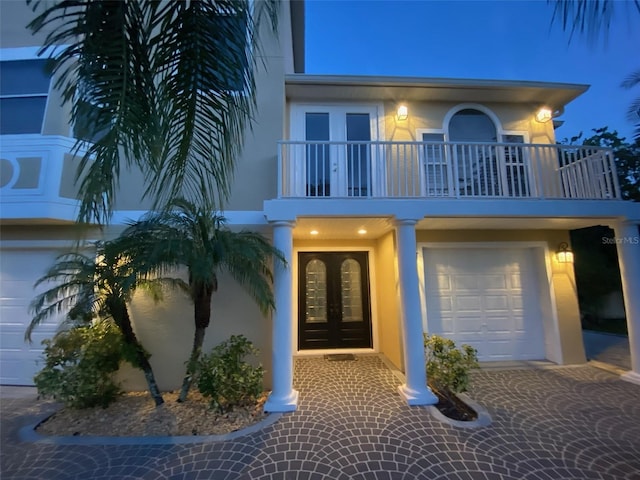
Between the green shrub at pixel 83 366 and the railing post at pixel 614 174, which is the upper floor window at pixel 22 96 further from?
the railing post at pixel 614 174

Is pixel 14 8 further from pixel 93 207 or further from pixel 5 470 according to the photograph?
pixel 5 470

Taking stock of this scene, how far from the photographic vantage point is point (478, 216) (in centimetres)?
489

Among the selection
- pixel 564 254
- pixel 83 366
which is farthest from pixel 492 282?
pixel 83 366

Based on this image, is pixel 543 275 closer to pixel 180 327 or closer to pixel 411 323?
pixel 411 323

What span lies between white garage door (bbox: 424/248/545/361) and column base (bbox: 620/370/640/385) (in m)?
1.25

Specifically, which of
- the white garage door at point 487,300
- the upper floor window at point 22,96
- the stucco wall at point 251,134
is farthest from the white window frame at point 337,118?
the upper floor window at point 22,96

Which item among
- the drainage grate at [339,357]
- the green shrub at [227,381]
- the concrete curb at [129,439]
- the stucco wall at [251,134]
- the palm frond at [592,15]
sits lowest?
the concrete curb at [129,439]

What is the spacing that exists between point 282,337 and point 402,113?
5.46 m

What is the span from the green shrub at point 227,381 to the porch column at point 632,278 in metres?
6.69

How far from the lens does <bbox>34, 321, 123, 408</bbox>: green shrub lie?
3.96 meters

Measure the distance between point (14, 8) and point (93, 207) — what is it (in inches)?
286

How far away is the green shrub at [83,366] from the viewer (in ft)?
13.0

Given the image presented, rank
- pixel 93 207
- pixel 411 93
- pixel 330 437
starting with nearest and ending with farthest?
pixel 93 207 < pixel 330 437 < pixel 411 93

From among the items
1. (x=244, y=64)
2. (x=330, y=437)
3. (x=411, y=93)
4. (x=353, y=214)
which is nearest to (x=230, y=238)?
(x=353, y=214)
